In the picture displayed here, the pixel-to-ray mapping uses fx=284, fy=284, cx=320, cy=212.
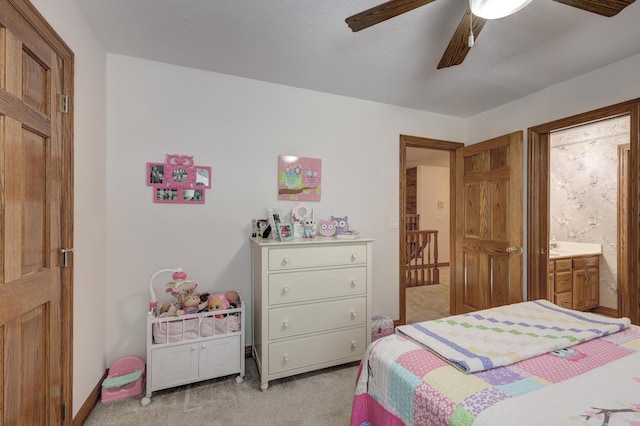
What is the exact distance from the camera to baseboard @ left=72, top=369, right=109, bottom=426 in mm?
1679

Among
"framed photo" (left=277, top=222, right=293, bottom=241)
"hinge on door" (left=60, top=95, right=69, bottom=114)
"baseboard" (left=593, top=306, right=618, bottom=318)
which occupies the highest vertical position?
"hinge on door" (left=60, top=95, right=69, bottom=114)

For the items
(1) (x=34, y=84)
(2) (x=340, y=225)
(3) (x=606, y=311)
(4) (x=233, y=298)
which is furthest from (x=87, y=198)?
(3) (x=606, y=311)

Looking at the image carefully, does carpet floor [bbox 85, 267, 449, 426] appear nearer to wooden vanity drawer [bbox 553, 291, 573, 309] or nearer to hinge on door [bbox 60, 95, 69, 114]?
hinge on door [bbox 60, 95, 69, 114]

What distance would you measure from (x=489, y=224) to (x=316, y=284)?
2.10 m

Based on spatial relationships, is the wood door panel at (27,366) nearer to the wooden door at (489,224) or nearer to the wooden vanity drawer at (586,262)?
the wooden door at (489,224)

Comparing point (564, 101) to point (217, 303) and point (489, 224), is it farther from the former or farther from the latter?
point (217, 303)

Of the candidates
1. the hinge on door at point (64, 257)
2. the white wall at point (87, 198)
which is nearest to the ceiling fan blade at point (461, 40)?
the white wall at point (87, 198)

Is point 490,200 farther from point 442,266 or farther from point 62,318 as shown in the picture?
point 442,266

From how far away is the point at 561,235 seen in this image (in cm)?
399

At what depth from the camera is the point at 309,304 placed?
7.23 ft

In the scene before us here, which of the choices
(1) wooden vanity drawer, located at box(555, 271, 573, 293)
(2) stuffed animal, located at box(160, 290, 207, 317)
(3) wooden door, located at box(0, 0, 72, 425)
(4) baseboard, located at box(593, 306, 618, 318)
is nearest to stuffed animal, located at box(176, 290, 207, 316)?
(2) stuffed animal, located at box(160, 290, 207, 317)

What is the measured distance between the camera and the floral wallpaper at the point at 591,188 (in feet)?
11.3

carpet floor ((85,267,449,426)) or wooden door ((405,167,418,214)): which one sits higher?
wooden door ((405,167,418,214))

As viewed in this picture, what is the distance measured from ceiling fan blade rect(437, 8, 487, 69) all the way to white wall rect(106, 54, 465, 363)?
1.34m
